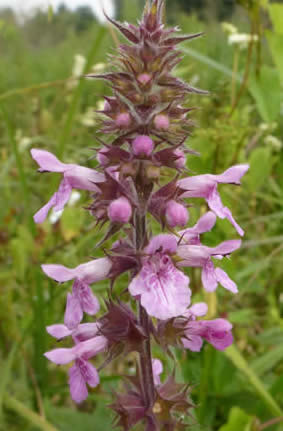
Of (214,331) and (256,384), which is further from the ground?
(214,331)

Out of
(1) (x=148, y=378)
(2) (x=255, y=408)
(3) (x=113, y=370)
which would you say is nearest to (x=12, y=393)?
(3) (x=113, y=370)

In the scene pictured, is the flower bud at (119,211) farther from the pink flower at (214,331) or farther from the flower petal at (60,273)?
the pink flower at (214,331)

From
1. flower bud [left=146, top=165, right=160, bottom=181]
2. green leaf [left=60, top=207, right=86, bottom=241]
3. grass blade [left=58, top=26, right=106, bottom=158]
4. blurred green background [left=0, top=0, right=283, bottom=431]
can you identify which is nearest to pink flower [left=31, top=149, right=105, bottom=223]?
flower bud [left=146, top=165, right=160, bottom=181]

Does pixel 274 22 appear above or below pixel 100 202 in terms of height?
above

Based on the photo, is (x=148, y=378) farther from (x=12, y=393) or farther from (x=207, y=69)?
(x=207, y=69)

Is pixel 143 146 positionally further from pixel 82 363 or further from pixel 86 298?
pixel 82 363

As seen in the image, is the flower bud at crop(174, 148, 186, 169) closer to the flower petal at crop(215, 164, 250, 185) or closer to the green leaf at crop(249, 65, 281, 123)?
the flower petal at crop(215, 164, 250, 185)

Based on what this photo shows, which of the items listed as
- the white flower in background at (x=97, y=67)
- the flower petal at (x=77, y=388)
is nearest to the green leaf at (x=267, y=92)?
the white flower in background at (x=97, y=67)

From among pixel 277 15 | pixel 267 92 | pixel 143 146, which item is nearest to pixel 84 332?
pixel 143 146
